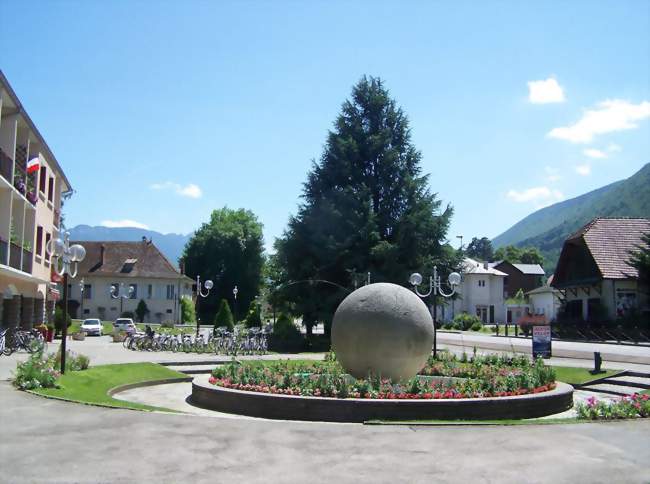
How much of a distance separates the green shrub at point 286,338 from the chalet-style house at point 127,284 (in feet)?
121

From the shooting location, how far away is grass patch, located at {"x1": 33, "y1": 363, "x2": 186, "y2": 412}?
14.1 metres

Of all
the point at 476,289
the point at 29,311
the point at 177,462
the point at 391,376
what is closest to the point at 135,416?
the point at 177,462

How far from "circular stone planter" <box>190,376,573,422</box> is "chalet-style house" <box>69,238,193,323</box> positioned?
195ft

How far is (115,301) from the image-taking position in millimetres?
72938

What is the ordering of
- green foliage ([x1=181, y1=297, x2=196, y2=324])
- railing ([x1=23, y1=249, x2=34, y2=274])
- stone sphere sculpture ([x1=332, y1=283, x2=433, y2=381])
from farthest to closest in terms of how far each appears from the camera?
1. green foliage ([x1=181, y1=297, x2=196, y2=324])
2. railing ([x1=23, y1=249, x2=34, y2=274])
3. stone sphere sculpture ([x1=332, y1=283, x2=433, y2=381])

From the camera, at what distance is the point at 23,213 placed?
32781 mm

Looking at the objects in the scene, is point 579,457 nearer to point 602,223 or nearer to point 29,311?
point 29,311

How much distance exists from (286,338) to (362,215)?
9.31 m

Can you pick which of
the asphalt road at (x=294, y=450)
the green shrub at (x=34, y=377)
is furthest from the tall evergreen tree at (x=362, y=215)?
the asphalt road at (x=294, y=450)

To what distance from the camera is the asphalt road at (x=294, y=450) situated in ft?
27.0

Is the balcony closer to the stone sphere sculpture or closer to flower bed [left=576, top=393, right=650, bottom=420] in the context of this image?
the stone sphere sculpture

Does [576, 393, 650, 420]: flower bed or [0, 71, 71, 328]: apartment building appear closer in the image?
[576, 393, 650, 420]: flower bed

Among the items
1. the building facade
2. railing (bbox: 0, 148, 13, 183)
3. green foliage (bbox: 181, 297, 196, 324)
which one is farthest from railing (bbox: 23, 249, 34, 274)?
the building facade

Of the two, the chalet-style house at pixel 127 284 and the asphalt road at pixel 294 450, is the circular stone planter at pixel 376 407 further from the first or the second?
the chalet-style house at pixel 127 284
